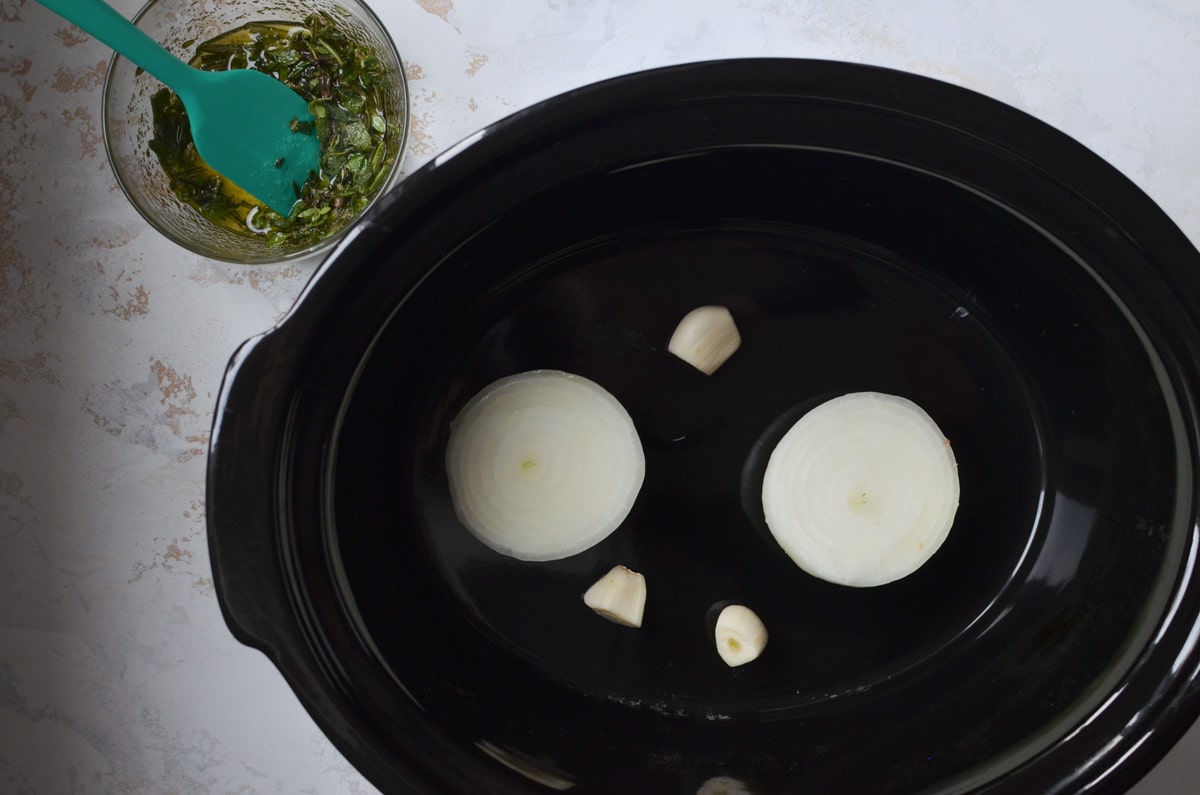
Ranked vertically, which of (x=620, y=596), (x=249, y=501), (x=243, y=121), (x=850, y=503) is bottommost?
(x=249, y=501)

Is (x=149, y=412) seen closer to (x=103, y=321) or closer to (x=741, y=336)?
(x=103, y=321)

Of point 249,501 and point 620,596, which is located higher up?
point 620,596

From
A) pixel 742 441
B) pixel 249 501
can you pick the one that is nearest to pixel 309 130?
pixel 249 501

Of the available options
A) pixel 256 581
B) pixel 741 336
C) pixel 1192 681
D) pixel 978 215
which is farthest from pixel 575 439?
pixel 1192 681

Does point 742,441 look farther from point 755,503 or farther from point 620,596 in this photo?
point 620,596

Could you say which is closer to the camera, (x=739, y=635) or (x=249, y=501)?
(x=249, y=501)

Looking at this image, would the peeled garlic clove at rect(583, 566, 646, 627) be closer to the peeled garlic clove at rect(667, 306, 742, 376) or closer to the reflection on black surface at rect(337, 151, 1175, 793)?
the reflection on black surface at rect(337, 151, 1175, 793)
